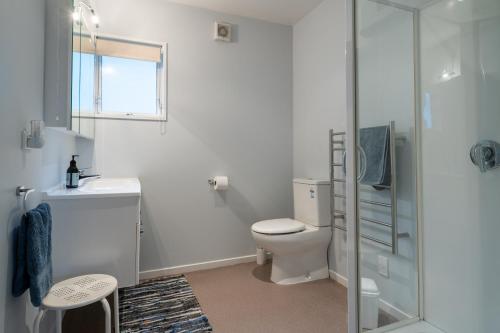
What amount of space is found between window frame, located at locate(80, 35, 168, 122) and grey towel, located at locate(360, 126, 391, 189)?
1.81 meters

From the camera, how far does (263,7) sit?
2.75 meters

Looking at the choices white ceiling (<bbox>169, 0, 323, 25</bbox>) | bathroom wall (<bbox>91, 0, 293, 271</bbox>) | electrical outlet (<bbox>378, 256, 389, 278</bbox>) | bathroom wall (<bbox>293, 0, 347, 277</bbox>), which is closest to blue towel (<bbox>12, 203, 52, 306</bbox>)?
bathroom wall (<bbox>91, 0, 293, 271</bbox>)

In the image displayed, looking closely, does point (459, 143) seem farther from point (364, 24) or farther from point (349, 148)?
point (364, 24)

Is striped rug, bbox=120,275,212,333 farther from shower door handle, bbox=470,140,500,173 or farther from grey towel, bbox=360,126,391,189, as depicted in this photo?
shower door handle, bbox=470,140,500,173

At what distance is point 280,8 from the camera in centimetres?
277

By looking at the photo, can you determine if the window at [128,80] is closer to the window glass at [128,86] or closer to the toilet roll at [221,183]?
the window glass at [128,86]

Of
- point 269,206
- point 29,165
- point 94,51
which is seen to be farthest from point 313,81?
point 29,165

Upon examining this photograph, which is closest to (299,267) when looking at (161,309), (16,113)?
(161,309)

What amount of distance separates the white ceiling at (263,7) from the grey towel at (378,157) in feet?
5.37

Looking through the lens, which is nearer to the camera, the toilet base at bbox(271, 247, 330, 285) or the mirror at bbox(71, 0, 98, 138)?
the mirror at bbox(71, 0, 98, 138)

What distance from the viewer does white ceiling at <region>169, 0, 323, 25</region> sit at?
2.65m

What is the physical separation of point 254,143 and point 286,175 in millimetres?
513

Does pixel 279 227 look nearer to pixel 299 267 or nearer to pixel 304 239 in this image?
pixel 304 239

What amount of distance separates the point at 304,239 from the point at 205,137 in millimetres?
1335
